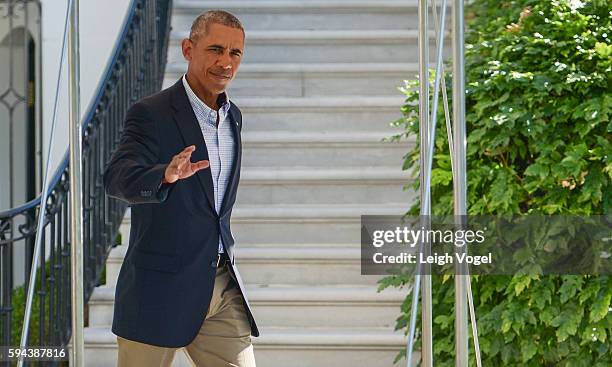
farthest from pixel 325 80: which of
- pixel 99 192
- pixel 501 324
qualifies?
pixel 501 324

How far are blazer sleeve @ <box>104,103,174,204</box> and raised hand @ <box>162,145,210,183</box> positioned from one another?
4 cm

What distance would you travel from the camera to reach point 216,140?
3.02 m

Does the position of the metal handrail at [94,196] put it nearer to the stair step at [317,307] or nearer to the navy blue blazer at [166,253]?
the stair step at [317,307]

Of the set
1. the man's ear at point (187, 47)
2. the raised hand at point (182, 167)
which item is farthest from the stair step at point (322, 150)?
the raised hand at point (182, 167)

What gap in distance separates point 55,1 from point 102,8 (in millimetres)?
314

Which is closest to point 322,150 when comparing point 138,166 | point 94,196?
point 94,196

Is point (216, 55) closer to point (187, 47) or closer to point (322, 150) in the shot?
point (187, 47)

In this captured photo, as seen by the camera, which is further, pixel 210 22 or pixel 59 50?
pixel 59 50

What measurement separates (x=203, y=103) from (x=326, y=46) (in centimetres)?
398

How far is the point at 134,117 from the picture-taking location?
2.90m

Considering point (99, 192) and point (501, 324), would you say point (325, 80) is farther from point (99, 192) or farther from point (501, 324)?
point (501, 324)

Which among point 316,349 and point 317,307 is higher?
point 317,307

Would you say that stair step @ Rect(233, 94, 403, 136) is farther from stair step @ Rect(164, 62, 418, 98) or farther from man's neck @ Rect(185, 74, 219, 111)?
man's neck @ Rect(185, 74, 219, 111)

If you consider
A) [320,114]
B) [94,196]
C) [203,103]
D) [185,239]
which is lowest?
[185,239]
